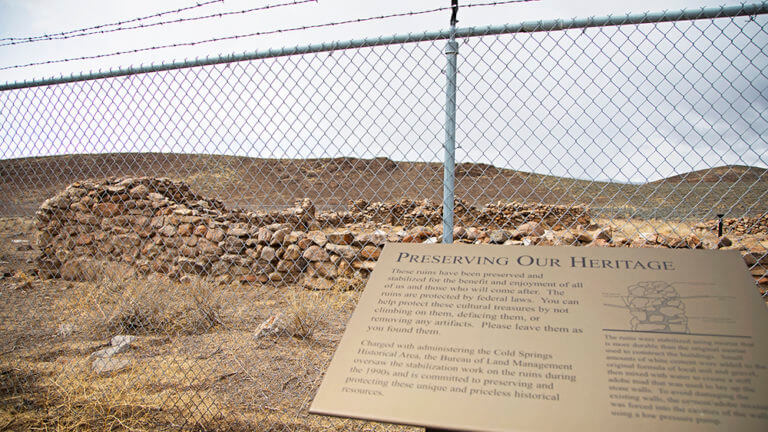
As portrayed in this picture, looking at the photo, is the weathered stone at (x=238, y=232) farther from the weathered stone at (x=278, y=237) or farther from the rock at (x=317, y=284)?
the rock at (x=317, y=284)

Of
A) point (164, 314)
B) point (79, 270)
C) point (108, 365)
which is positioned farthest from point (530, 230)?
point (79, 270)

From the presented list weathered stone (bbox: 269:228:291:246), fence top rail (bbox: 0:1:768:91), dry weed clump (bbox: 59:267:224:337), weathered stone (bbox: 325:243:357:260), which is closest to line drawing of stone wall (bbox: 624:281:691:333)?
fence top rail (bbox: 0:1:768:91)

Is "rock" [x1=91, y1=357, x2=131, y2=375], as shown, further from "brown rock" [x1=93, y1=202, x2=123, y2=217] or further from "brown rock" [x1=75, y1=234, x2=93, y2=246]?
"brown rock" [x1=75, y1=234, x2=93, y2=246]


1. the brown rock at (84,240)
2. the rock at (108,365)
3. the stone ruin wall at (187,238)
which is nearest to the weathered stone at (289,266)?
the stone ruin wall at (187,238)

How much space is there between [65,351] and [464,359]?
548 cm

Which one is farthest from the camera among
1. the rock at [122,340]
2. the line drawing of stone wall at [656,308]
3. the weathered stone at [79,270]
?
the weathered stone at [79,270]

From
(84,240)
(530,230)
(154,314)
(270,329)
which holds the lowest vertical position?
(154,314)

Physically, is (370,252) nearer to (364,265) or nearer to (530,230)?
(364,265)

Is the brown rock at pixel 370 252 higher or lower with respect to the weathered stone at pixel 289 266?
higher

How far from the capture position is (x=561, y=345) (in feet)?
5.85

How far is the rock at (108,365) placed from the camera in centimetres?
487

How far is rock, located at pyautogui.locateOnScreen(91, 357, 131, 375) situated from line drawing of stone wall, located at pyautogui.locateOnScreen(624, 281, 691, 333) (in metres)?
4.77

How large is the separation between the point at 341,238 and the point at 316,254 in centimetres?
50

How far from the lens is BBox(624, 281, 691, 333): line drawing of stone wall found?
179cm
